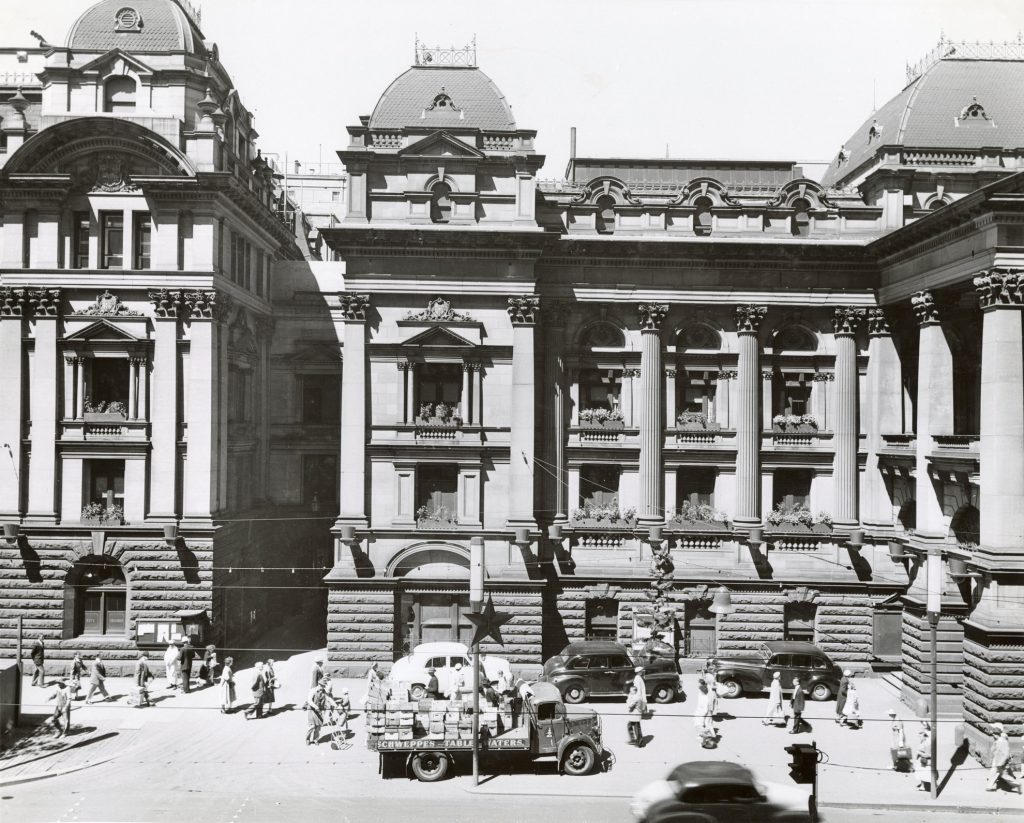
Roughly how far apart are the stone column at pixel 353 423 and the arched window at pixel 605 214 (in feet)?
31.8

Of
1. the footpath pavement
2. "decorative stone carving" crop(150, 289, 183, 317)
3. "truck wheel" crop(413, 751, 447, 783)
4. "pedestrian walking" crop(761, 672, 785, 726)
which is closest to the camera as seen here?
the footpath pavement

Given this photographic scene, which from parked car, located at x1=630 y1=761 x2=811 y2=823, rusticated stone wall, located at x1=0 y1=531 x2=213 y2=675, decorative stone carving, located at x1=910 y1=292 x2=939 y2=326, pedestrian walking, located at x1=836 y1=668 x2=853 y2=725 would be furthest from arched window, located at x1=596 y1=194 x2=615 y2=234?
parked car, located at x1=630 y1=761 x2=811 y2=823

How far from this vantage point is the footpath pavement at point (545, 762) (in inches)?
824

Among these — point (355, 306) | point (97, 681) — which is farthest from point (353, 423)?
point (97, 681)

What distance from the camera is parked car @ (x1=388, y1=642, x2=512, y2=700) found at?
85.5 ft

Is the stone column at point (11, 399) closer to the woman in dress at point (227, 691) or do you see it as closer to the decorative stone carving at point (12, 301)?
the decorative stone carving at point (12, 301)

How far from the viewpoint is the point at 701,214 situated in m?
32.9

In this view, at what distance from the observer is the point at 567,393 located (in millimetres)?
32688

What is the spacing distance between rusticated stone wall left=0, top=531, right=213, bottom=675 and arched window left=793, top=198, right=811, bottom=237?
2579 cm

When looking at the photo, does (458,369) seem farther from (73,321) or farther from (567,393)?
(73,321)

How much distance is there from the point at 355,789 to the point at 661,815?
7.87 meters

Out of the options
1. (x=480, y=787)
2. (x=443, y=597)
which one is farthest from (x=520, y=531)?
(x=480, y=787)

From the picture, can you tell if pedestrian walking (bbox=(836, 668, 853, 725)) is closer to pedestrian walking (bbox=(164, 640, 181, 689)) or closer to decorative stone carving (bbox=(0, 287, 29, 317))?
pedestrian walking (bbox=(164, 640, 181, 689))

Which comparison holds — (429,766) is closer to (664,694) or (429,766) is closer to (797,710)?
(664,694)
